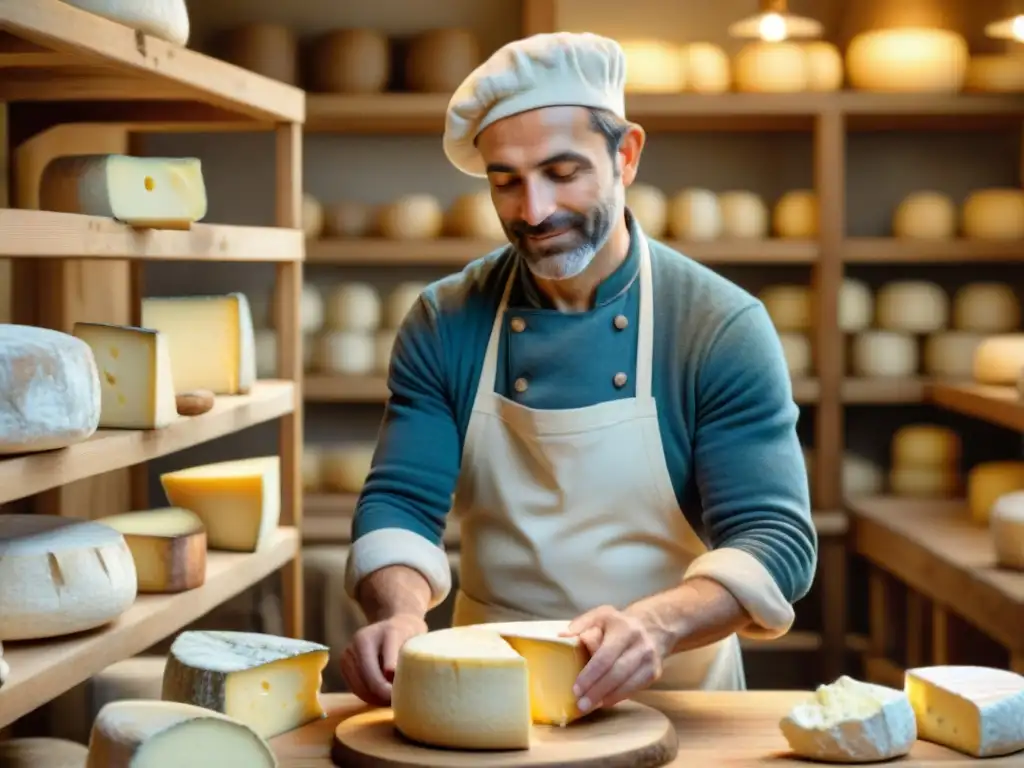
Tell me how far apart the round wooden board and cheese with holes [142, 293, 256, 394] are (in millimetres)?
1159

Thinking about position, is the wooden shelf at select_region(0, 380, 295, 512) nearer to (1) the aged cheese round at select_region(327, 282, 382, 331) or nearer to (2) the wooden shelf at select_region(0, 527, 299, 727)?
(2) the wooden shelf at select_region(0, 527, 299, 727)

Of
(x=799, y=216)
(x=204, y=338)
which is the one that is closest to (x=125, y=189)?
(x=204, y=338)

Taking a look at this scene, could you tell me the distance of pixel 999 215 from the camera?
4.40m

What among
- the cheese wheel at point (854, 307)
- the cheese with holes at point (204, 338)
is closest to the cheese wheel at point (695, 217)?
the cheese wheel at point (854, 307)

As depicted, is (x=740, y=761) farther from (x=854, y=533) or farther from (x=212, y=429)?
(x=854, y=533)

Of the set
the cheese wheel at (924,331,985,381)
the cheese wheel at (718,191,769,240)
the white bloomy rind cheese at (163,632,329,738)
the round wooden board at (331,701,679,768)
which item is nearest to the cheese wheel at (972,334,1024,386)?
the cheese wheel at (924,331,985,381)

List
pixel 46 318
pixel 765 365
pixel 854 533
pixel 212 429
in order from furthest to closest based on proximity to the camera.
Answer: pixel 854 533, pixel 46 318, pixel 212 429, pixel 765 365

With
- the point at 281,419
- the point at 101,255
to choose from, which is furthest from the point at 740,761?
the point at 281,419

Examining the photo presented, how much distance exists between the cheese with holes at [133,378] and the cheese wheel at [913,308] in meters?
2.69

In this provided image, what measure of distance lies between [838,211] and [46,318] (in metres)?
2.38

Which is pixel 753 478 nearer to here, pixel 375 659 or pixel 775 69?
pixel 375 659

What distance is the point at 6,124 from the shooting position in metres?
2.95

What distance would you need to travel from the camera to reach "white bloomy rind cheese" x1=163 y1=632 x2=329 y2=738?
1.85 meters

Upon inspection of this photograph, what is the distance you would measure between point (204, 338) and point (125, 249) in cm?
A: 60
